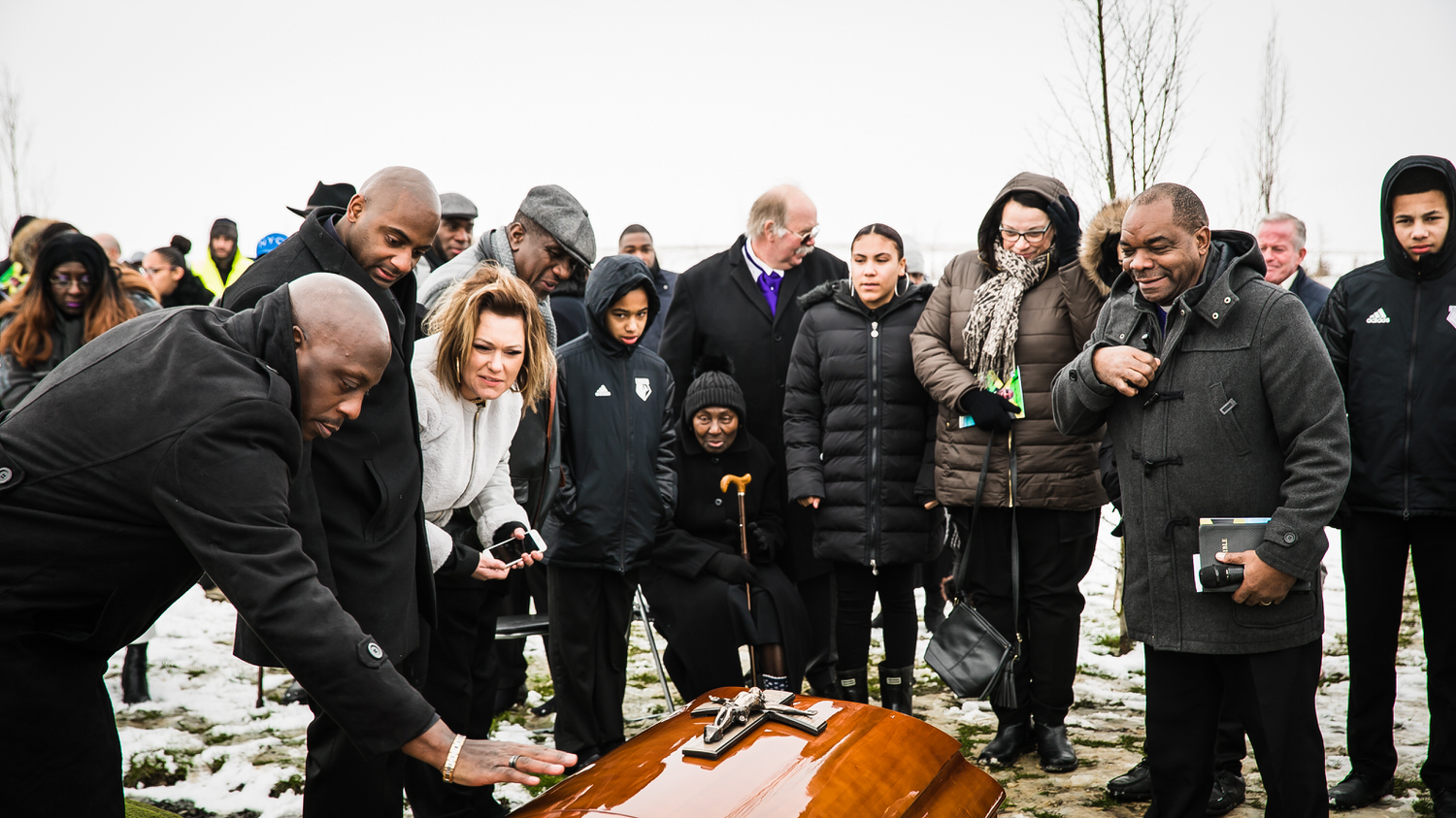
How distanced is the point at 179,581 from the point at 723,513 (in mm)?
2901

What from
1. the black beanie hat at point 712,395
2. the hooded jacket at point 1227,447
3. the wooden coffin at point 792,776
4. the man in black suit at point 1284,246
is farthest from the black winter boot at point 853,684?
the man in black suit at point 1284,246

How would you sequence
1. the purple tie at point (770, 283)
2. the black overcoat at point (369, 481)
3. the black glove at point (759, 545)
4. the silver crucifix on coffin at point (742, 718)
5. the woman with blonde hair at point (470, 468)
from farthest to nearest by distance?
the purple tie at point (770, 283)
the black glove at point (759, 545)
the woman with blonde hair at point (470, 468)
the black overcoat at point (369, 481)
the silver crucifix on coffin at point (742, 718)

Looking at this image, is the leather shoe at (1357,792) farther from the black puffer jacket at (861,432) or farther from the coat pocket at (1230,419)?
the black puffer jacket at (861,432)

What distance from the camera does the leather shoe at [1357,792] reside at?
3.67 metres

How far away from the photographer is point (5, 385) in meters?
4.84

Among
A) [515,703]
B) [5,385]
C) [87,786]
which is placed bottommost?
[515,703]

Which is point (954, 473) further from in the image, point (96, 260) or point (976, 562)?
point (96, 260)

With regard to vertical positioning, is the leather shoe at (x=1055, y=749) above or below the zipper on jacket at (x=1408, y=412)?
below

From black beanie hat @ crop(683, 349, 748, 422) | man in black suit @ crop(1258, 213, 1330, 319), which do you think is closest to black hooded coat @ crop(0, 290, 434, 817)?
black beanie hat @ crop(683, 349, 748, 422)

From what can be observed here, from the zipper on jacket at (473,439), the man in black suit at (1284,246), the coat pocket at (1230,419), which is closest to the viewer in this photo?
Answer: the coat pocket at (1230,419)

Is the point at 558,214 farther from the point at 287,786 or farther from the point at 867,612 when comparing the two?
the point at 287,786

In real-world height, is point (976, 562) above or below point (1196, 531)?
below

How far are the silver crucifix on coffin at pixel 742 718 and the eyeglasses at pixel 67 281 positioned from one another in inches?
160

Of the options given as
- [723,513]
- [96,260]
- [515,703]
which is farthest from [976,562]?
[96,260]
